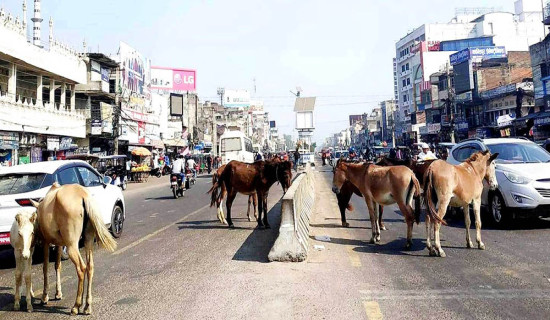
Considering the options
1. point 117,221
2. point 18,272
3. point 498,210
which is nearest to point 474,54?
point 498,210

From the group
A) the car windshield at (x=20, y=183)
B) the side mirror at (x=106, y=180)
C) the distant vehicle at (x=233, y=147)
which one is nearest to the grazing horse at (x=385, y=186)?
the side mirror at (x=106, y=180)

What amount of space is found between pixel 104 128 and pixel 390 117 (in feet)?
256

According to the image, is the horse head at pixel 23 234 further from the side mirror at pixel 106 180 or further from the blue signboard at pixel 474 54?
the blue signboard at pixel 474 54

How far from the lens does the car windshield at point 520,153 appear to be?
9.74 meters

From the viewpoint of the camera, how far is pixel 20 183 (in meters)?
7.22

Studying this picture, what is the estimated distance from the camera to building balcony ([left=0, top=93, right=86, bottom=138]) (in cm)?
2441

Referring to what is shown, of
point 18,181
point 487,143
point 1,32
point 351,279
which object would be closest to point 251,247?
point 351,279

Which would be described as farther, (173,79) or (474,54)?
(173,79)

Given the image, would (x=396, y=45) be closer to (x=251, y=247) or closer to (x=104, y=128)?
(x=104, y=128)

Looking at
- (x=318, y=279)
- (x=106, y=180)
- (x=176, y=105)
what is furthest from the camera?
(x=176, y=105)

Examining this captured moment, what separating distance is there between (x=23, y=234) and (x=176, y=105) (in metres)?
57.8

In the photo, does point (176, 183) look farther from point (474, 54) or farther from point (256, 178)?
point (474, 54)

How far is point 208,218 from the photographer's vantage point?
11.9m

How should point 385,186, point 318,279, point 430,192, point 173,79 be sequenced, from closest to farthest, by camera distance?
point 318,279, point 430,192, point 385,186, point 173,79
